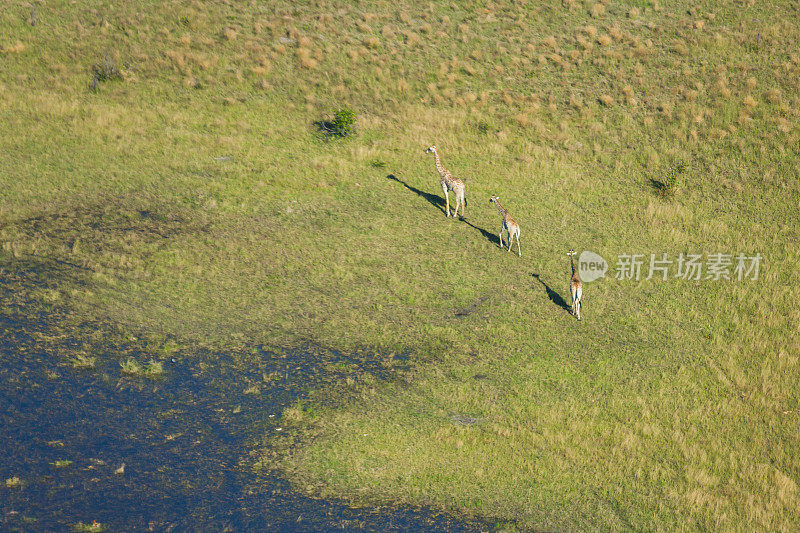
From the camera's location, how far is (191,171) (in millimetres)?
30312

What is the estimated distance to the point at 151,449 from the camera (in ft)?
51.6

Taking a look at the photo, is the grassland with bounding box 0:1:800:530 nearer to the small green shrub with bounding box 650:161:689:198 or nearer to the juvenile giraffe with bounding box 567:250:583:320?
the small green shrub with bounding box 650:161:689:198

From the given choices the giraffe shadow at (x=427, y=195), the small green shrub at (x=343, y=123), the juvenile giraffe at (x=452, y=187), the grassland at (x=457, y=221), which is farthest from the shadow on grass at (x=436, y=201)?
the small green shrub at (x=343, y=123)

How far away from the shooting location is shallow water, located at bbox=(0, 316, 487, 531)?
45.8 ft

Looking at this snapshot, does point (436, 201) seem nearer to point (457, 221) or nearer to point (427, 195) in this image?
point (427, 195)

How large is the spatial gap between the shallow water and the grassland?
35.2 inches

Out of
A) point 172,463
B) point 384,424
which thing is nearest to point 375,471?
point 384,424

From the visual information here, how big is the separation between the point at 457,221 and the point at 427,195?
2559mm

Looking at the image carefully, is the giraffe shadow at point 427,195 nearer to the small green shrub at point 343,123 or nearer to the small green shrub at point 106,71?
the small green shrub at point 343,123

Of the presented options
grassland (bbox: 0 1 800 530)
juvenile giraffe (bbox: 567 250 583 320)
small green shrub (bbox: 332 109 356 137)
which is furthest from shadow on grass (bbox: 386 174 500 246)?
juvenile giraffe (bbox: 567 250 583 320)

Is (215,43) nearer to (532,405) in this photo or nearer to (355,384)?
(355,384)

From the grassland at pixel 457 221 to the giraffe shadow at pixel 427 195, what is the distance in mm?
192

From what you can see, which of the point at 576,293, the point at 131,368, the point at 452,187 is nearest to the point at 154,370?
the point at 131,368

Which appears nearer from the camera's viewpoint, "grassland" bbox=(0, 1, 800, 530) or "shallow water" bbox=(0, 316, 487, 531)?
"shallow water" bbox=(0, 316, 487, 531)
